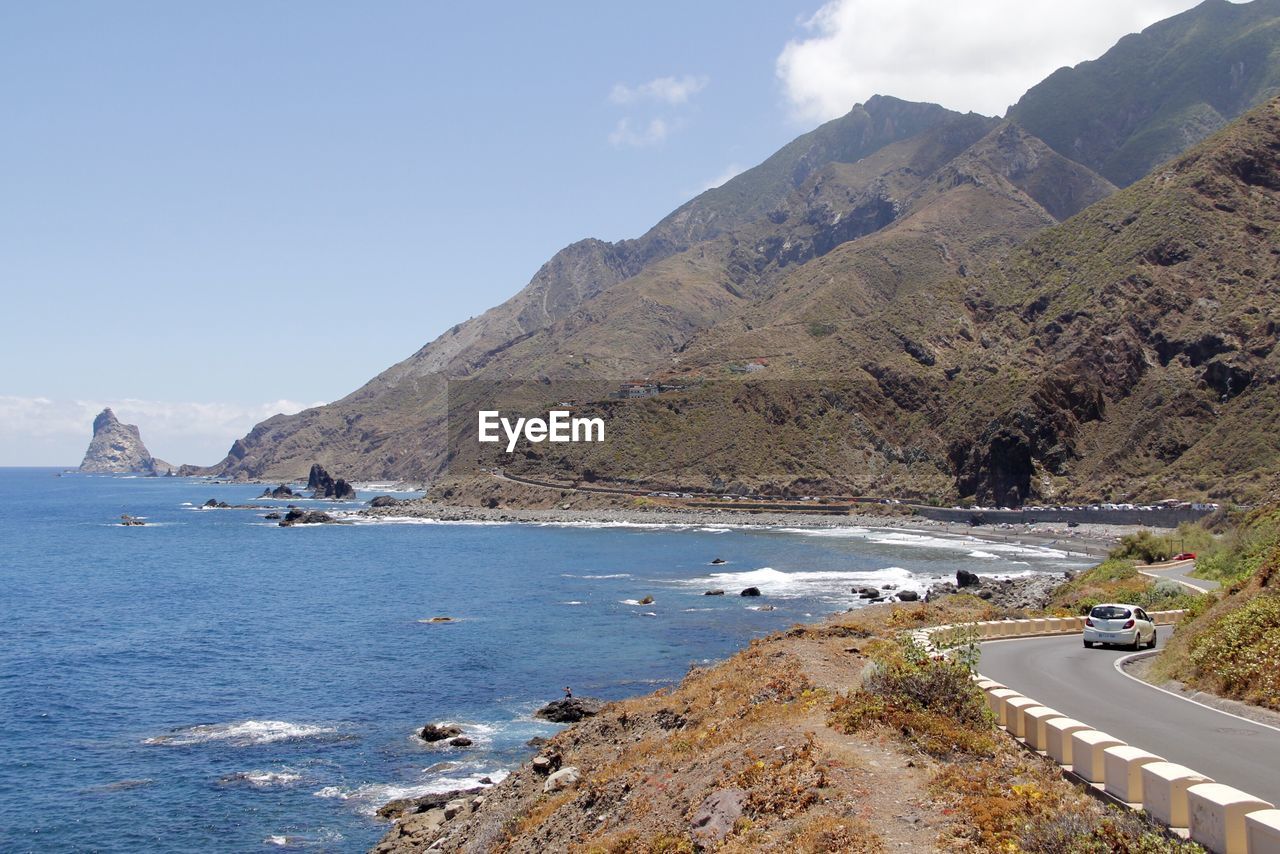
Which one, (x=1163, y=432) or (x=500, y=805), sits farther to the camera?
(x=1163, y=432)

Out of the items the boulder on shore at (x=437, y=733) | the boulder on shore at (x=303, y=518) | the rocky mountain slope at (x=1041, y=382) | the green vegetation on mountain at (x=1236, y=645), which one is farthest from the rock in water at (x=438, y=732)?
the boulder on shore at (x=303, y=518)

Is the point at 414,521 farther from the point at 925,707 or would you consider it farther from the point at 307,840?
the point at 925,707

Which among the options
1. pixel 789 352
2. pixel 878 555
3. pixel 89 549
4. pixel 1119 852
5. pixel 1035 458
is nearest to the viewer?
pixel 1119 852

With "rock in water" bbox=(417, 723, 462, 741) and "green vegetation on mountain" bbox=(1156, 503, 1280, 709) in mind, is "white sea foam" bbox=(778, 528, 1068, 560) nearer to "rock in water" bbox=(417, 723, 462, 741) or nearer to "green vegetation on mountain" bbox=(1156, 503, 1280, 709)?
"rock in water" bbox=(417, 723, 462, 741)

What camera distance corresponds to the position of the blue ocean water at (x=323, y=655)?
26.6 meters

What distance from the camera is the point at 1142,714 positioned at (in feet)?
47.8

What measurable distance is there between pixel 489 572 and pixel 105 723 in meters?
47.7

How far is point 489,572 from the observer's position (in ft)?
269

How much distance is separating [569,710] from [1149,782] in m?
26.2

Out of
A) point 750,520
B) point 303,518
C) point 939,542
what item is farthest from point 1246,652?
point 303,518

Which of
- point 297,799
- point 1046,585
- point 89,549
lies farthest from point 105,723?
point 89,549

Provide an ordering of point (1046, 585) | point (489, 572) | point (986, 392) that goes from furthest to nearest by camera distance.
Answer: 1. point (986, 392)
2. point (489, 572)
3. point (1046, 585)

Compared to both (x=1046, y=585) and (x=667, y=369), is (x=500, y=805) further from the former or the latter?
(x=667, y=369)

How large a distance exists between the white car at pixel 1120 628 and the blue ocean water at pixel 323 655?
53.7 ft
